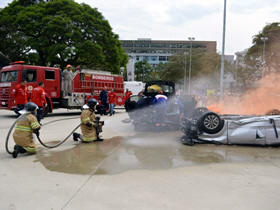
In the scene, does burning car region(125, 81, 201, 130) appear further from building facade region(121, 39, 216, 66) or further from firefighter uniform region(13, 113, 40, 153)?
building facade region(121, 39, 216, 66)

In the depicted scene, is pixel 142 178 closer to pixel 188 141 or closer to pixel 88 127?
pixel 188 141

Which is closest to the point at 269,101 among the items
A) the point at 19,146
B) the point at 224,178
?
the point at 224,178

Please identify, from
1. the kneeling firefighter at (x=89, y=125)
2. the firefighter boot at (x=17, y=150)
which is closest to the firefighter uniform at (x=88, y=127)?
the kneeling firefighter at (x=89, y=125)

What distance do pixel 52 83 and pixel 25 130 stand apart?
9.05m

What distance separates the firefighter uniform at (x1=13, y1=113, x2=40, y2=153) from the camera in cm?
570

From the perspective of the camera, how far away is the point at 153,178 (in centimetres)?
432

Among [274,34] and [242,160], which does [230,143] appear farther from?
[274,34]

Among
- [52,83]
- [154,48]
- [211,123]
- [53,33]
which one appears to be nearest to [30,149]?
[211,123]

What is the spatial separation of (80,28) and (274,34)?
695 inches

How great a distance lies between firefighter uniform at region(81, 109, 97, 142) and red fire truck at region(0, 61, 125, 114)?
6.64 metres

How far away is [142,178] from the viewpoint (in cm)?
432

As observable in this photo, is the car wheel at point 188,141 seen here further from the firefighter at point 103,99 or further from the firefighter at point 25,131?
the firefighter at point 103,99

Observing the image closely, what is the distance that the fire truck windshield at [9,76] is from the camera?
13215mm

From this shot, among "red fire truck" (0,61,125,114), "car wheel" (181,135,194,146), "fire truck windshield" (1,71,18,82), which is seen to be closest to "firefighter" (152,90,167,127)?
"car wheel" (181,135,194,146)
